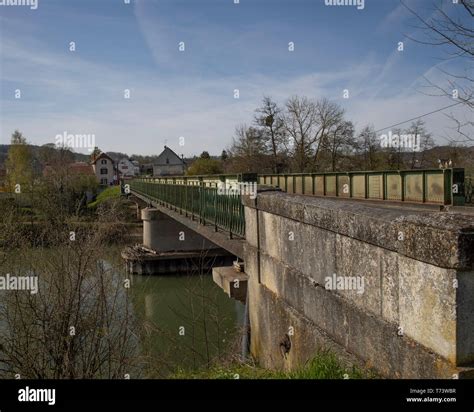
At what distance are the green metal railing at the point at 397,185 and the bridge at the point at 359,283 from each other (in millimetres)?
5979

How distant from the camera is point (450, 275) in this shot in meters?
3.10

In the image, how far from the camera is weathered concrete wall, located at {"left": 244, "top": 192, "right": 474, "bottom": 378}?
311 centimetres

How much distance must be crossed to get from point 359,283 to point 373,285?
0.78 ft

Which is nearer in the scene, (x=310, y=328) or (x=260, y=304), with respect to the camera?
(x=310, y=328)

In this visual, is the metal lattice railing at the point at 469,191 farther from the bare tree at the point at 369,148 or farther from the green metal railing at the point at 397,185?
the bare tree at the point at 369,148

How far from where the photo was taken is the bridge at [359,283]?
3.12 m

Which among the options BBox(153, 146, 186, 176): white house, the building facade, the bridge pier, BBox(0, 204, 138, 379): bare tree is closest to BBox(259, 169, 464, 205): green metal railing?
BBox(0, 204, 138, 379): bare tree

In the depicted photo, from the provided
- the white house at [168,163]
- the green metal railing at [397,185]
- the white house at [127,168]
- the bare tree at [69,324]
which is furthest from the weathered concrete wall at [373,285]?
the white house at [127,168]

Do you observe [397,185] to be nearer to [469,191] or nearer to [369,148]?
[469,191]

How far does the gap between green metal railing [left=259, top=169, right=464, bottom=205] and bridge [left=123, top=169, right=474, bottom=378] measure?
5.98 metres

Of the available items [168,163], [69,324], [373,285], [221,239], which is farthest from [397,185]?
[168,163]
